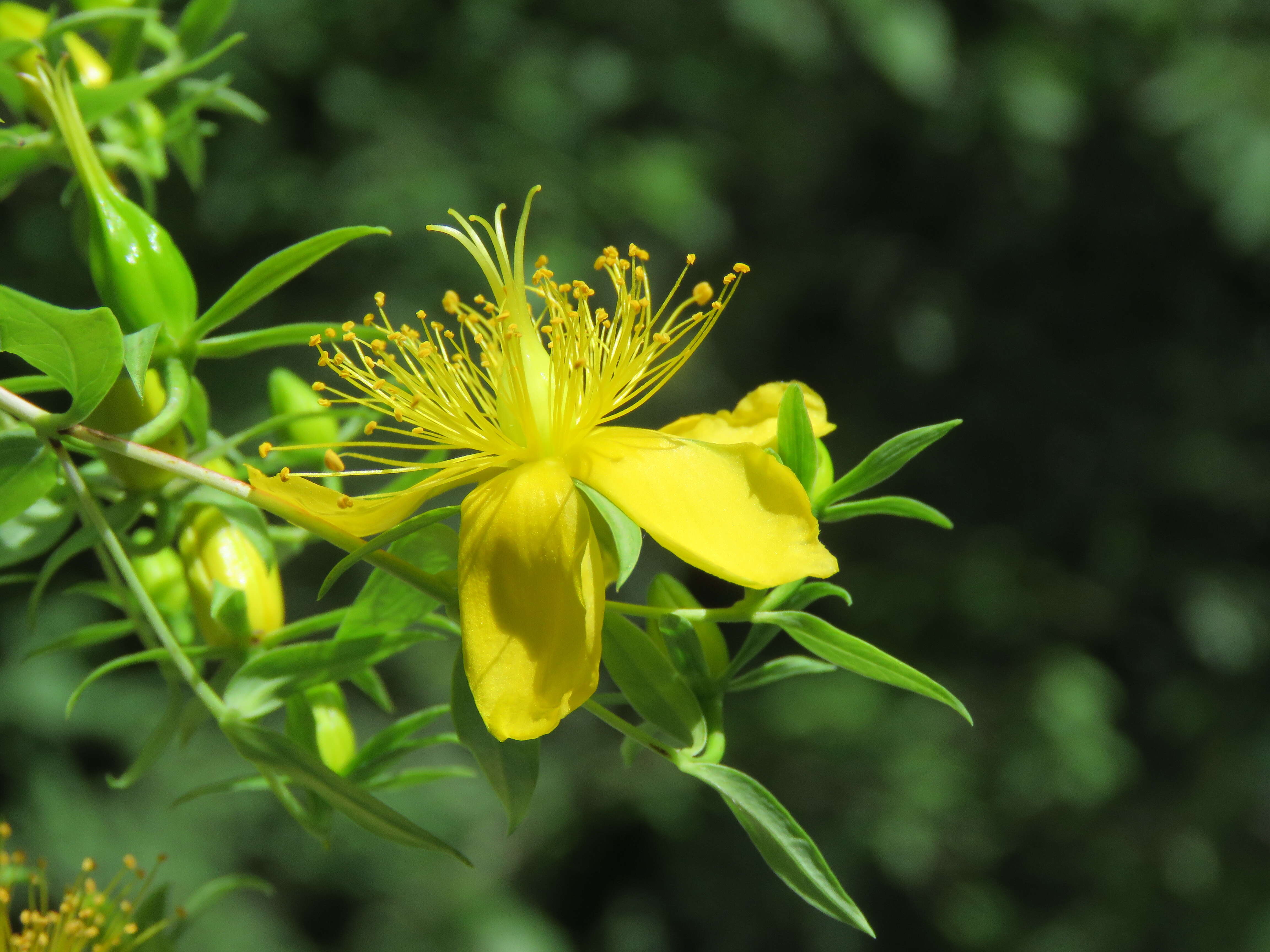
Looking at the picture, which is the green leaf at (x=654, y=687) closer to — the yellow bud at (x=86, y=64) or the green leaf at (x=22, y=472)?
the green leaf at (x=22, y=472)

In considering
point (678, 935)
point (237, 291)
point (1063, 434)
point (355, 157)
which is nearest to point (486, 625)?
point (237, 291)

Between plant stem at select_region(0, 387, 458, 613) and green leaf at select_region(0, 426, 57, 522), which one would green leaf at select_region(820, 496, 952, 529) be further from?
green leaf at select_region(0, 426, 57, 522)

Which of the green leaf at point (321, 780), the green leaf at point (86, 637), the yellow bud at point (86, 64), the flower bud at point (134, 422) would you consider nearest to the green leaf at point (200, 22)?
the yellow bud at point (86, 64)

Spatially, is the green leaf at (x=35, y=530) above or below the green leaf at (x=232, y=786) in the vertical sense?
above

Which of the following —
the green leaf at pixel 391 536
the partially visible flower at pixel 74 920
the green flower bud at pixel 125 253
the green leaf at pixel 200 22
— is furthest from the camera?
the green leaf at pixel 200 22

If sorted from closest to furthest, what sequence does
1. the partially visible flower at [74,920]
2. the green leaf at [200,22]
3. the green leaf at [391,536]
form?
1. the green leaf at [391,536]
2. the partially visible flower at [74,920]
3. the green leaf at [200,22]

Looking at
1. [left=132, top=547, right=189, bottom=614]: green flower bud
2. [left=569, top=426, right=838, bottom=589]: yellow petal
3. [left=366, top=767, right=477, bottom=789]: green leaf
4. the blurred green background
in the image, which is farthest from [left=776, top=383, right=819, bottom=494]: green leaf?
→ the blurred green background

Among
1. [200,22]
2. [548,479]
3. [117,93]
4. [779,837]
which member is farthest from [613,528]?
[200,22]

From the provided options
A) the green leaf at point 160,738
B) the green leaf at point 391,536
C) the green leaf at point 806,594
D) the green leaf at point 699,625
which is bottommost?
the green leaf at point 160,738
